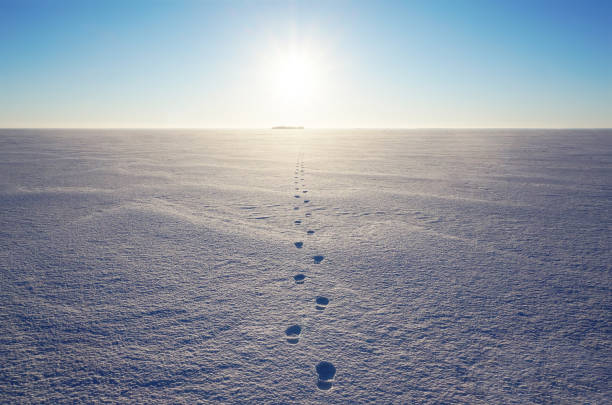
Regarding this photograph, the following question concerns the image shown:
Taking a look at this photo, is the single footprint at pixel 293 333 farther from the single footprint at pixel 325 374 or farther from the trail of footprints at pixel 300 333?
the single footprint at pixel 325 374

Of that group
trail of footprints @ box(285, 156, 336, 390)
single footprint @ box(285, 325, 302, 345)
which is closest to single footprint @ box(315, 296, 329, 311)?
trail of footprints @ box(285, 156, 336, 390)

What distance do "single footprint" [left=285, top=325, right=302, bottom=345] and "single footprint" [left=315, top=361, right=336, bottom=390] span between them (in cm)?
22

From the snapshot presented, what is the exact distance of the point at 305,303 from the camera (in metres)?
2.02

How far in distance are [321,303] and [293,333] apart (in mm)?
348

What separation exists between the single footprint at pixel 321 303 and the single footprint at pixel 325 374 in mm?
463

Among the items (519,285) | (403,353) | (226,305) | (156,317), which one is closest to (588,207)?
(519,285)

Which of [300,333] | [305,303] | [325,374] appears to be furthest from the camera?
[305,303]

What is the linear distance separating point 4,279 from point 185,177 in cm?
467

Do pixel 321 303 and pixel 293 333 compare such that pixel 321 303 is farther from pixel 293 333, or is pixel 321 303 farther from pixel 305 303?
pixel 293 333

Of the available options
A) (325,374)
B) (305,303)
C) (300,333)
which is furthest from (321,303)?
(325,374)

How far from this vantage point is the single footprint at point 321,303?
1973 mm

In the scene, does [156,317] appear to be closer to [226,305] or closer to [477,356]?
[226,305]

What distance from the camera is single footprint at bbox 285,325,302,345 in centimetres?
167

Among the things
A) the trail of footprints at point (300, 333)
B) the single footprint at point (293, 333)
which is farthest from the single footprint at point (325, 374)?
the single footprint at point (293, 333)
